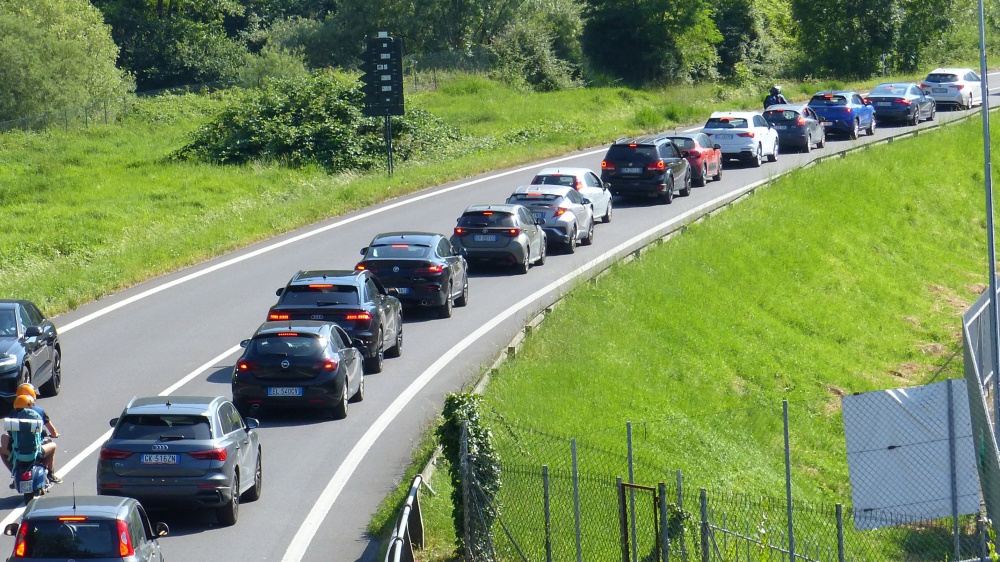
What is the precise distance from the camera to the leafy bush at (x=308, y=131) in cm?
4369

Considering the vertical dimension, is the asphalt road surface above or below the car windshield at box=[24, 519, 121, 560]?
below

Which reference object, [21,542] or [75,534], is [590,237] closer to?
[75,534]

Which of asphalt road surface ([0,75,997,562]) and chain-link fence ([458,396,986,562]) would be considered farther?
asphalt road surface ([0,75,997,562])

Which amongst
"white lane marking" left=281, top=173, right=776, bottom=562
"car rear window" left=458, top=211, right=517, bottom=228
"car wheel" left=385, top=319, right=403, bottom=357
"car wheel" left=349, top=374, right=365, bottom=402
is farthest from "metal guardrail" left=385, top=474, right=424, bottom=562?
"car rear window" left=458, top=211, right=517, bottom=228

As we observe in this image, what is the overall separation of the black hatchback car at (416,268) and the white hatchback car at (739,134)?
19.8m

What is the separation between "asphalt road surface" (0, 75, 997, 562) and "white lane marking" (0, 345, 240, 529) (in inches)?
1.1

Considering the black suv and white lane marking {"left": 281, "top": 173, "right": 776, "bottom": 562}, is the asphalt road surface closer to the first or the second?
white lane marking {"left": 281, "top": 173, "right": 776, "bottom": 562}

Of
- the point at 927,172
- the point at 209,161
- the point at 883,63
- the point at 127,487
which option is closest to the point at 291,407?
the point at 127,487

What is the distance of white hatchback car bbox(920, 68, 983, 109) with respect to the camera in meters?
57.4

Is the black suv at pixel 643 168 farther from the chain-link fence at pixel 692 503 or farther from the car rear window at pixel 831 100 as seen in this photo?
the car rear window at pixel 831 100

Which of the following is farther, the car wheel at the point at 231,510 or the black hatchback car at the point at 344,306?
the black hatchback car at the point at 344,306

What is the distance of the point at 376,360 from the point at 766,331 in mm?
11328

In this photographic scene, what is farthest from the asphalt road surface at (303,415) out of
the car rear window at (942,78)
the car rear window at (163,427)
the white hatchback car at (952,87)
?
the car rear window at (942,78)

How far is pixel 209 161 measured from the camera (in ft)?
148
